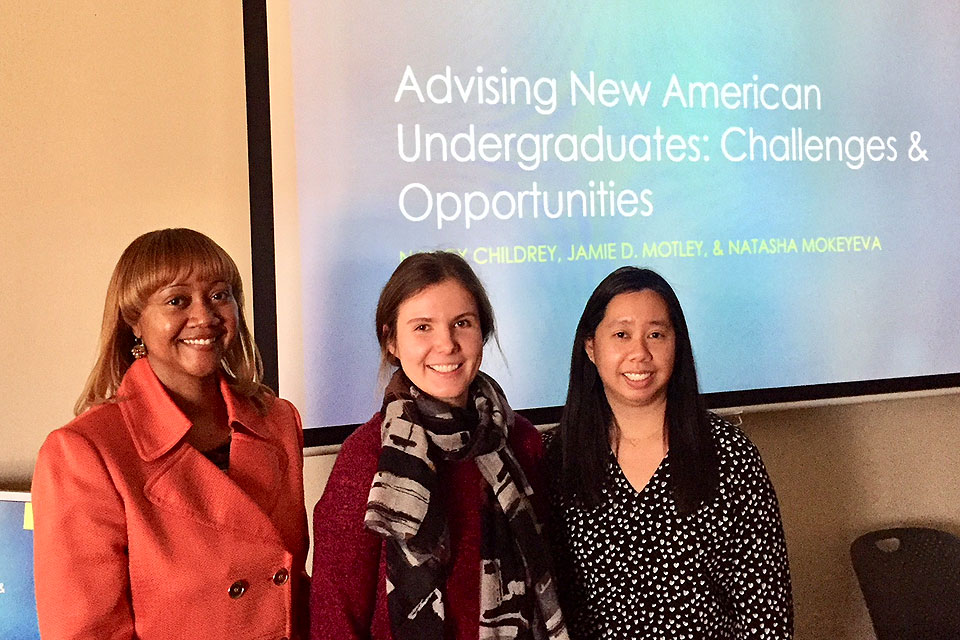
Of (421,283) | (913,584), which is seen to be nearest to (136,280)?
(421,283)

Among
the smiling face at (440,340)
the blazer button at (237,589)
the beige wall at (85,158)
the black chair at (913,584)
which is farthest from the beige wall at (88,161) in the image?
the black chair at (913,584)

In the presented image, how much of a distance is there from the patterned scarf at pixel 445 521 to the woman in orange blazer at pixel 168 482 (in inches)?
9.2

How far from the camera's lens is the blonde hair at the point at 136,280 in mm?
1583

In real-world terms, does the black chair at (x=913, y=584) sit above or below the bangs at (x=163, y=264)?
below

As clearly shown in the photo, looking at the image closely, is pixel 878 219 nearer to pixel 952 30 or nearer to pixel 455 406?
pixel 952 30

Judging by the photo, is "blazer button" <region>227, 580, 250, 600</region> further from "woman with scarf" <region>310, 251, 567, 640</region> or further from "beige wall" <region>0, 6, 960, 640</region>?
"beige wall" <region>0, 6, 960, 640</region>

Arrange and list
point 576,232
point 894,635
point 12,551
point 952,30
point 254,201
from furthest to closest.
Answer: point 952,30
point 894,635
point 576,232
point 254,201
point 12,551

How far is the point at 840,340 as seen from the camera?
291cm

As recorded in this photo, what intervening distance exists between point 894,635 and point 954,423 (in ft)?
2.66

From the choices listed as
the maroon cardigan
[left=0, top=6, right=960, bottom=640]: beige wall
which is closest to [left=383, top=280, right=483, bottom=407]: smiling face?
the maroon cardigan

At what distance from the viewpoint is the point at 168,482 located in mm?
1562

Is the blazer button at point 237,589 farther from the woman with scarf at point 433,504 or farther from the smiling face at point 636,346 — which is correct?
the smiling face at point 636,346

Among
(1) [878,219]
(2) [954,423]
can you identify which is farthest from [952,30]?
(2) [954,423]

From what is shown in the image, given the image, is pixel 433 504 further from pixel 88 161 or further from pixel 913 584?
pixel 913 584
